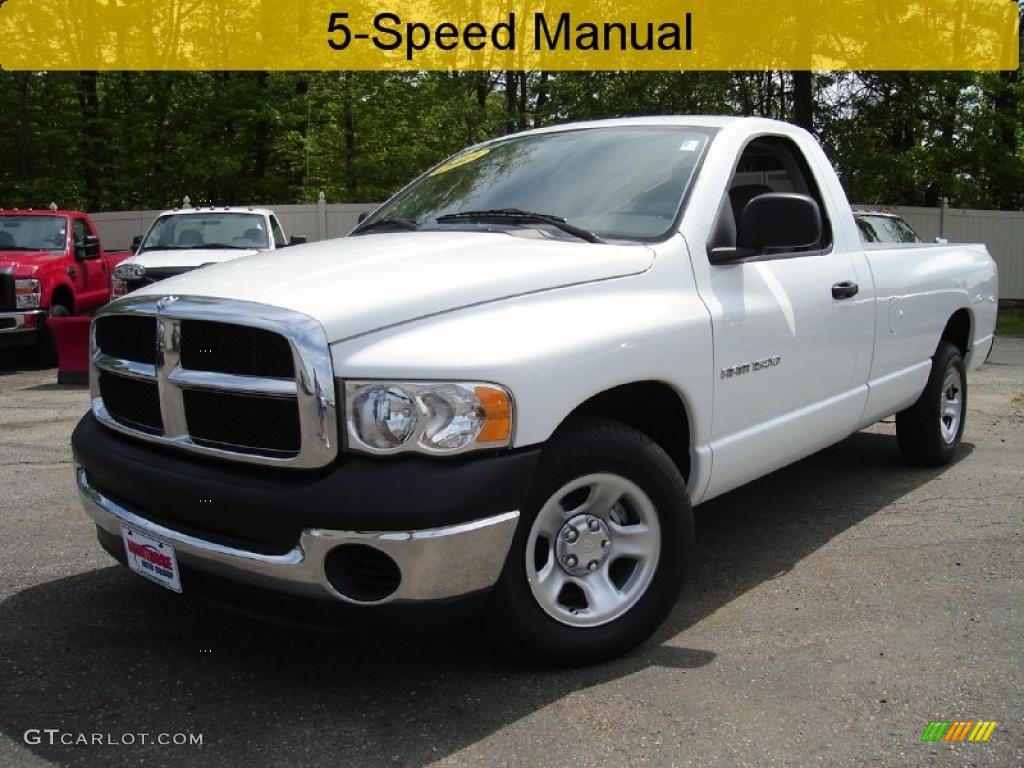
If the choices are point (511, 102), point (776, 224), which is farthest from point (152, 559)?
point (511, 102)

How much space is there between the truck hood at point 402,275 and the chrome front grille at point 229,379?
0.29 ft

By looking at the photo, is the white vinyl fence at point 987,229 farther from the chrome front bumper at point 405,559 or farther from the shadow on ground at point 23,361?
the chrome front bumper at point 405,559

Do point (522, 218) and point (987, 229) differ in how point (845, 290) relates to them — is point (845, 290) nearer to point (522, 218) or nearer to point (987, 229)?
point (522, 218)

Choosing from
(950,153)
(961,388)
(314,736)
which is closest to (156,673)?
(314,736)

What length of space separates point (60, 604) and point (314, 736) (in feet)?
5.17

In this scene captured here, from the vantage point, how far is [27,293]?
10.9m

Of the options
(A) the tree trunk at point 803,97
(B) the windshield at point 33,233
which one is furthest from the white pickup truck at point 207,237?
(A) the tree trunk at point 803,97

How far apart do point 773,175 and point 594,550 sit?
2.33m

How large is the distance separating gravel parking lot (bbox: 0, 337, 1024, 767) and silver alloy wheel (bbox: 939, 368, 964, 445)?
52.8 inches

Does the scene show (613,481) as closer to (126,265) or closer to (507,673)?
(507,673)

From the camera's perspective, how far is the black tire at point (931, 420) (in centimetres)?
571

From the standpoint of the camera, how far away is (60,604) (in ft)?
12.4

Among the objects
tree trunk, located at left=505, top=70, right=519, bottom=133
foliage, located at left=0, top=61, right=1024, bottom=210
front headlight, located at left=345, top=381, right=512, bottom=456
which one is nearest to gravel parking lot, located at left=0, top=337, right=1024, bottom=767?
front headlight, located at left=345, top=381, right=512, bottom=456

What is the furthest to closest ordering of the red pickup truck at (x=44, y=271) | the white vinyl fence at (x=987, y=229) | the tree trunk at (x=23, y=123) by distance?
the tree trunk at (x=23, y=123)
the white vinyl fence at (x=987, y=229)
the red pickup truck at (x=44, y=271)
